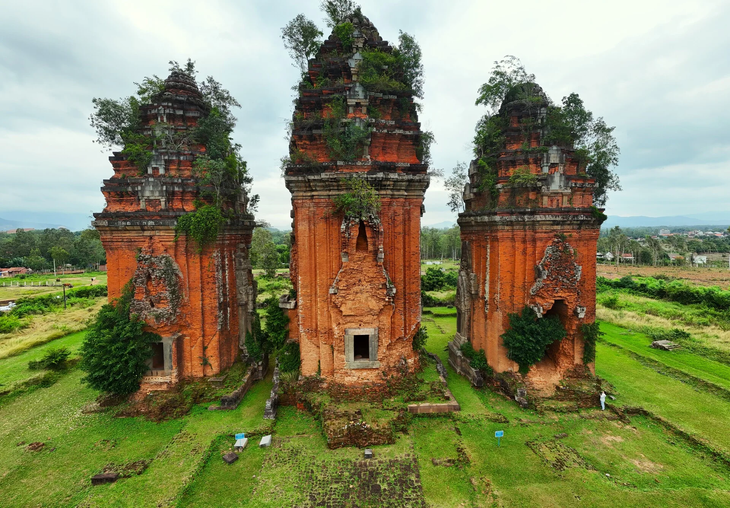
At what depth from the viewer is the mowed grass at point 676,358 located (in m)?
14.6

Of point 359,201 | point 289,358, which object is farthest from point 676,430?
point 289,358

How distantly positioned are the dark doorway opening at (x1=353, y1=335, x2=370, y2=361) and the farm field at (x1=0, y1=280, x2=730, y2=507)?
9.17 feet

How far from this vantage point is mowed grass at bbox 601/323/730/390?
14578mm

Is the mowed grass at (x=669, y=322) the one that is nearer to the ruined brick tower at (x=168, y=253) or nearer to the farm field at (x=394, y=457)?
the farm field at (x=394, y=457)

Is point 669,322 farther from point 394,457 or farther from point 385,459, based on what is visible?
point 385,459

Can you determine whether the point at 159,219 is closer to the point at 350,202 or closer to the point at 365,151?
the point at 350,202

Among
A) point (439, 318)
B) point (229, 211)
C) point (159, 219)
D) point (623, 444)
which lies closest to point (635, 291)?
point (439, 318)

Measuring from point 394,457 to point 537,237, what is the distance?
925 cm

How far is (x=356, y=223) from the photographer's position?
10945 mm

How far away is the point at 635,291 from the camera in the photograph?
34.7 metres

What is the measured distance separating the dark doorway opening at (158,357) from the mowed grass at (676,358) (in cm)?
2222

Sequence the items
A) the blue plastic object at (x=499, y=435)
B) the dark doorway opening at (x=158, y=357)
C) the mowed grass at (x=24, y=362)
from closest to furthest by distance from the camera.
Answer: the blue plastic object at (x=499, y=435), the dark doorway opening at (x=158, y=357), the mowed grass at (x=24, y=362)

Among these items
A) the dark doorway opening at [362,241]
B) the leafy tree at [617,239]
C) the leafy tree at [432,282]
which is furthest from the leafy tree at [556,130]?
the leafy tree at [617,239]

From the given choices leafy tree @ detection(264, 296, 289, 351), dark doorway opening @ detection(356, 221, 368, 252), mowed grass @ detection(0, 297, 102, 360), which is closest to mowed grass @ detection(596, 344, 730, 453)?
dark doorway opening @ detection(356, 221, 368, 252)
